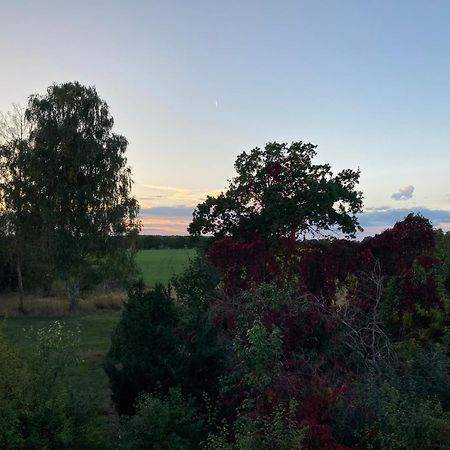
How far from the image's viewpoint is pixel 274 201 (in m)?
15.0

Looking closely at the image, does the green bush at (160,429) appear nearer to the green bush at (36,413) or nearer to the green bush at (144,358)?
the green bush at (36,413)

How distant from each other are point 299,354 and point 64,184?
22128 mm

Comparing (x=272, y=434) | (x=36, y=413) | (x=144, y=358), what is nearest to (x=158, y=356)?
(x=144, y=358)

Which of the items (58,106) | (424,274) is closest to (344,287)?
(424,274)

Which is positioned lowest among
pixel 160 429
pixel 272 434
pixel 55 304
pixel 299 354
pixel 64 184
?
pixel 55 304

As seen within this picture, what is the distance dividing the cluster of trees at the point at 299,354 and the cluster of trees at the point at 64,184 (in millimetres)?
17527

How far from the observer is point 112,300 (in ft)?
112

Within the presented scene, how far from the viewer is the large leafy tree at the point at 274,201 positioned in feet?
50.0

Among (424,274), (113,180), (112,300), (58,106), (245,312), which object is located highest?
(58,106)

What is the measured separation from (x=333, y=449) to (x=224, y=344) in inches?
159

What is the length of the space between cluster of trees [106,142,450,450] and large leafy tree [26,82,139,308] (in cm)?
1746

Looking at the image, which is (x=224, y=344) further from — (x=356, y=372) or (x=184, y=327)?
(x=356, y=372)

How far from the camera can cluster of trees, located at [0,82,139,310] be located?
93.2 feet

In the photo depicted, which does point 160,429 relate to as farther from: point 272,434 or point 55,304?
point 55,304
